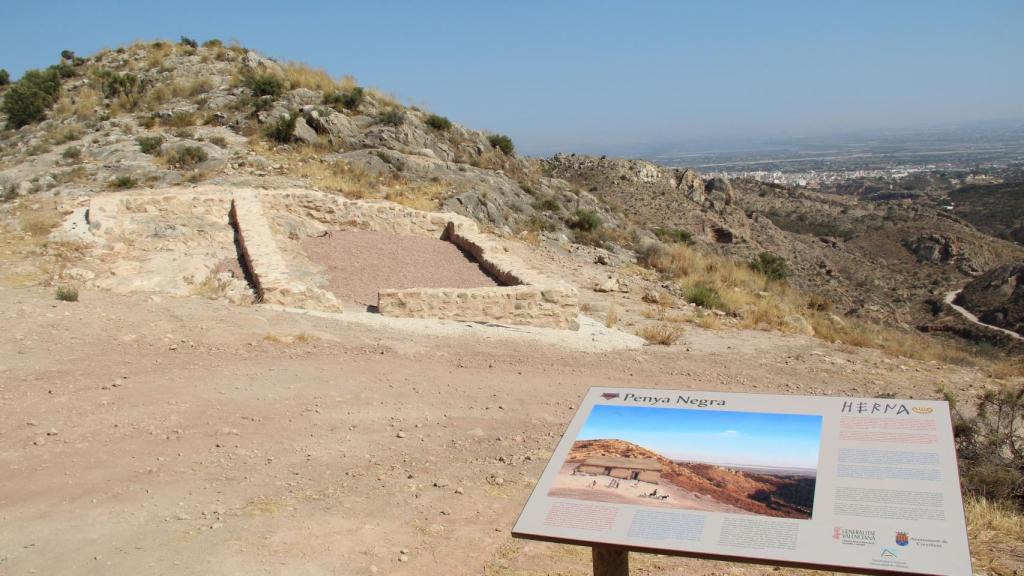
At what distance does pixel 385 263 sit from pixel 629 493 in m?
9.41

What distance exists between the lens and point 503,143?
25203mm

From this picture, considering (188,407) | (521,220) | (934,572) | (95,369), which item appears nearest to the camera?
(934,572)

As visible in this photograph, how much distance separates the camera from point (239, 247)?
1195 cm

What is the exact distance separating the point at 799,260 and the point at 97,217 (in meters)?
26.0

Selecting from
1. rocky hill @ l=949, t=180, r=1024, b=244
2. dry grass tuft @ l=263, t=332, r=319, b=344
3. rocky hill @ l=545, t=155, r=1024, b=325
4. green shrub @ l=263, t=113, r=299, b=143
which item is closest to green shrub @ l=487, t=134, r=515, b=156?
rocky hill @ l=545, t=155, r=1024, b=325

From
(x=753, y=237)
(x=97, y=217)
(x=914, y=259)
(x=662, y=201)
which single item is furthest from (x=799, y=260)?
(x=97, y=217)

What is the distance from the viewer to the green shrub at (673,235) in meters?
22.8

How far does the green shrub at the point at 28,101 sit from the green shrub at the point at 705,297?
2211 centimetres

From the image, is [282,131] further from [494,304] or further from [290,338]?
[290,338]

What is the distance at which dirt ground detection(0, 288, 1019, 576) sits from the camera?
3934 millimetres

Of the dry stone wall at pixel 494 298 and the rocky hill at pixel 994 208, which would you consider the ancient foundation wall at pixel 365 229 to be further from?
the rocky hill at pixel 994 208

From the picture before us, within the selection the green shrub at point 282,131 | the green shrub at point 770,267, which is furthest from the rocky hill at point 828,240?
the green shrub at point 282,131

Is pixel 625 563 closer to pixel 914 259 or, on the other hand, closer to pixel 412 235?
pixel 412 235

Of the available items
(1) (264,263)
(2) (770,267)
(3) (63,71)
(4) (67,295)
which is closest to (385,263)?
(1) (264,263)
